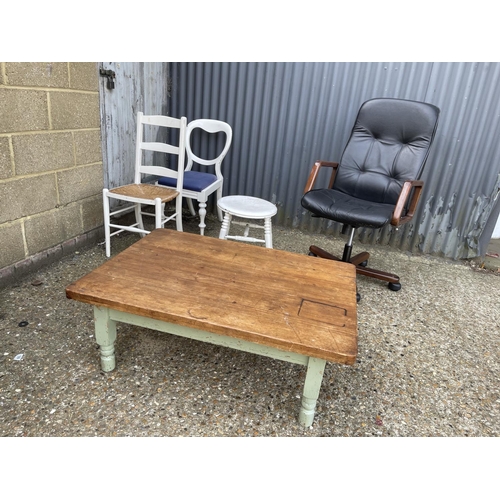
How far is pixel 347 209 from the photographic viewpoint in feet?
7.57

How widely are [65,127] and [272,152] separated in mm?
1706

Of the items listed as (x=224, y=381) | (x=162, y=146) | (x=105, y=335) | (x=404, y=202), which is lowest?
(x=224, y=381)

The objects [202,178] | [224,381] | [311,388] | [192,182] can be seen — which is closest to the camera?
[311,388]

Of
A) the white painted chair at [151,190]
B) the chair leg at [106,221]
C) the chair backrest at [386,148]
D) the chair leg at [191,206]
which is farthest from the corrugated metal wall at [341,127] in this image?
the chair leg at [106,221]

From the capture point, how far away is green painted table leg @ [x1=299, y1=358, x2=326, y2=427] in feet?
4.05

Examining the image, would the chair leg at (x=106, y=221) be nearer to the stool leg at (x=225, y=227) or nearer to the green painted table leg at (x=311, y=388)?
the stool leg at (x=225, y=227)

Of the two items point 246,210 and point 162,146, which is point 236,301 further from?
point 162,146

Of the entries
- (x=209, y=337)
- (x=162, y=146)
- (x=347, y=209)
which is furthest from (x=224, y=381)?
(x=162, y=146)

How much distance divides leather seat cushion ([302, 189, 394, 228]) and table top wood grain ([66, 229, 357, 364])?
1.99ft

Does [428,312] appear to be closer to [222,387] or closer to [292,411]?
[292,411]

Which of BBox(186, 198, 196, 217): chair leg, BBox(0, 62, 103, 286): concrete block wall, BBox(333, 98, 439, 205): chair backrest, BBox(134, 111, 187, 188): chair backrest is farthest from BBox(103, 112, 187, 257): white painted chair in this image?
BBox(333, 98, 439, 205): chair backrest

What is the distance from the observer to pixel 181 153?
2.60 meters

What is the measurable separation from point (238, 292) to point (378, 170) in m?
1.68

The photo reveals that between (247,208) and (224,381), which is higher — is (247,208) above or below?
above
